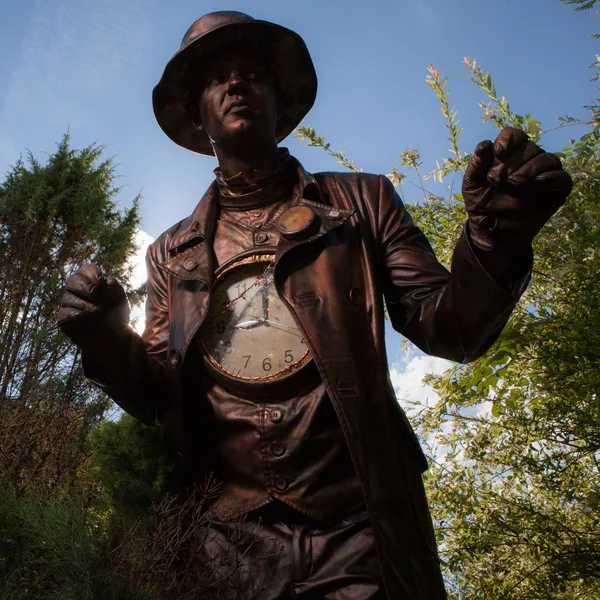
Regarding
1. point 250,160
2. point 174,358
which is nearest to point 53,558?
point 174,358

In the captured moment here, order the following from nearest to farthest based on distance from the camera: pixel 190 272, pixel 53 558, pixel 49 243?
pixel 53 558 → pixel 190 272 → pixel 49 243

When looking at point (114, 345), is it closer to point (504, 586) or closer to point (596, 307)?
point (596, 307)

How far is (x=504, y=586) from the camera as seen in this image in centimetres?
664

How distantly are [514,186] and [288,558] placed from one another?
1.35 m

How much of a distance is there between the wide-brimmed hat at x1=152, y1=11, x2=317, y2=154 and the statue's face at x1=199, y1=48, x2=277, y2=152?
61 mm

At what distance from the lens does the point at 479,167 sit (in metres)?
2.16

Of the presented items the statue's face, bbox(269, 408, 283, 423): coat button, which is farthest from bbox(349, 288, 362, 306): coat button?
the statue's face

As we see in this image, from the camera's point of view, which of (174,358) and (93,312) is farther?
(174,358)

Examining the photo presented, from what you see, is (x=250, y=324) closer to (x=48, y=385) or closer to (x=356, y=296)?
(x=356, y=296)

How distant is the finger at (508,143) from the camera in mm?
2107

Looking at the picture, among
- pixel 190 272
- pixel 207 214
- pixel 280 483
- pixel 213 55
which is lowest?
pixel 280 483

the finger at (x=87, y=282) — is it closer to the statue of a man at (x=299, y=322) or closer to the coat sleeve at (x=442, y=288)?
the statue of a man at (x=299, y=322)

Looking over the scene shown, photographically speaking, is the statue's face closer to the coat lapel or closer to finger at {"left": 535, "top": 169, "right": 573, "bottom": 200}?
the coat lapel

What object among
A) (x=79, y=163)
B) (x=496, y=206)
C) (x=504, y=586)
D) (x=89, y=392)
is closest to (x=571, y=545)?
(x=504, y=586)
